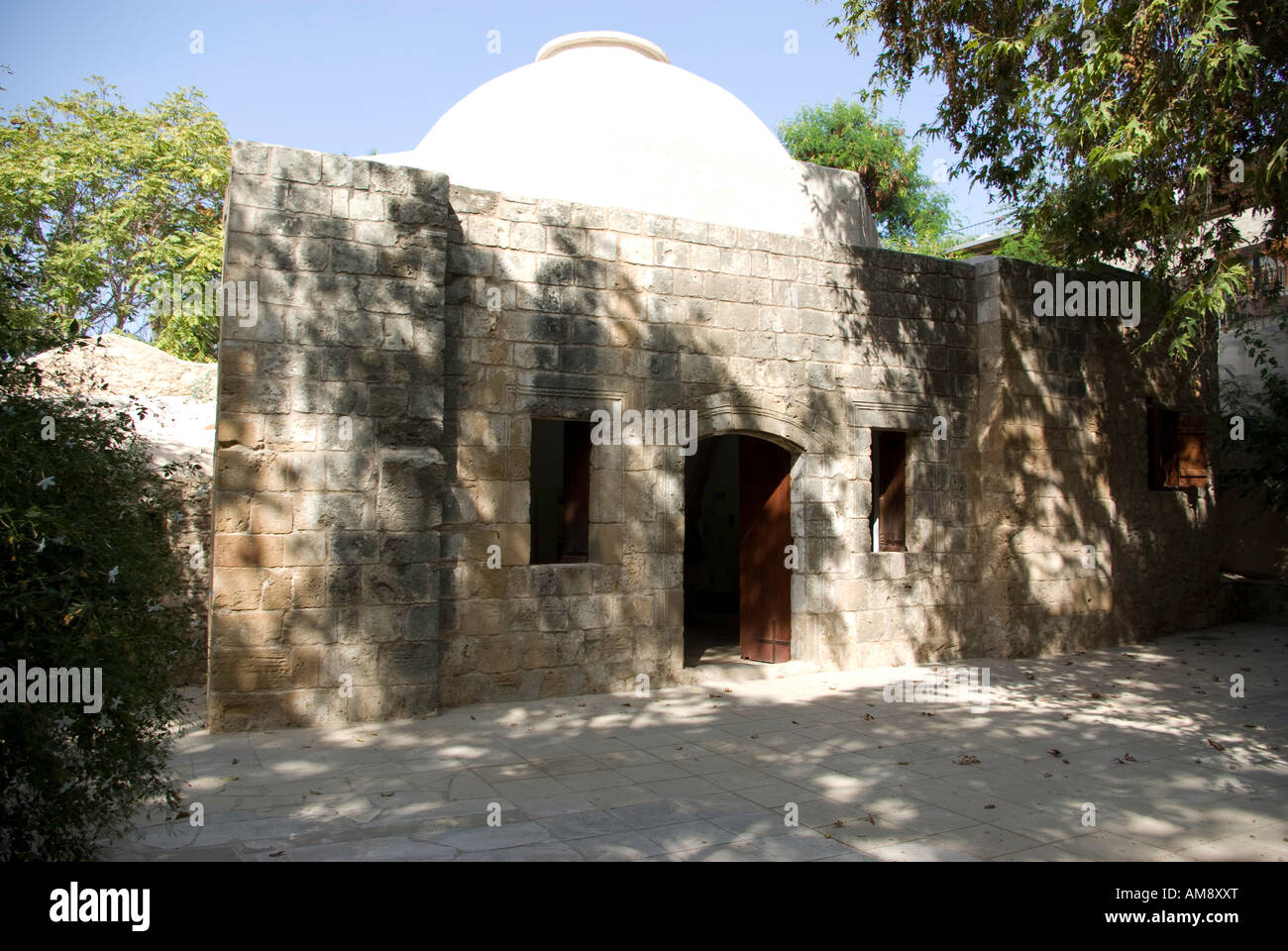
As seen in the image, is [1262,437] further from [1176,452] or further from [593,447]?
[593,447]

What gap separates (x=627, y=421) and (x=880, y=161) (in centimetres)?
1827

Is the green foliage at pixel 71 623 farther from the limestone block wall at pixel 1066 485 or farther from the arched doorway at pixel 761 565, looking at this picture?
the limestone block wall at pixel 1066 485

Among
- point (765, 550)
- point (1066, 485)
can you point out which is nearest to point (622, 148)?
point (765, 550)

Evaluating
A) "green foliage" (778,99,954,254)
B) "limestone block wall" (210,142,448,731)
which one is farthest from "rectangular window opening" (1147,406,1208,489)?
"green foliage" (778,99,954,254)

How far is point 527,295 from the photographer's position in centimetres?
679

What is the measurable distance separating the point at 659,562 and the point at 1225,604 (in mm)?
7701

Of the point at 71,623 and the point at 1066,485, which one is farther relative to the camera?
the point at 1066,485

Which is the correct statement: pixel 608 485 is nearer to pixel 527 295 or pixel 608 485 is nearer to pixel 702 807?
pixel 527 295

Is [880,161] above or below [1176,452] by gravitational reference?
above

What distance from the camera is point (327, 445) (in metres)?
5.95

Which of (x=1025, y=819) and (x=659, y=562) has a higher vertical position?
(x=659, y=562)

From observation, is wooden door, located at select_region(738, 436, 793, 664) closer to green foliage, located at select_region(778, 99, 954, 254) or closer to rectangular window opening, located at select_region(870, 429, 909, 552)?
rectangular window opening, located at select_region(870, 429, 909, 552)

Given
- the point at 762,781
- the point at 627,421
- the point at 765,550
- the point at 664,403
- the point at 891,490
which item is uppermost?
the point at 664,403

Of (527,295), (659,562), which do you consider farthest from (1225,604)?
(527,295)
